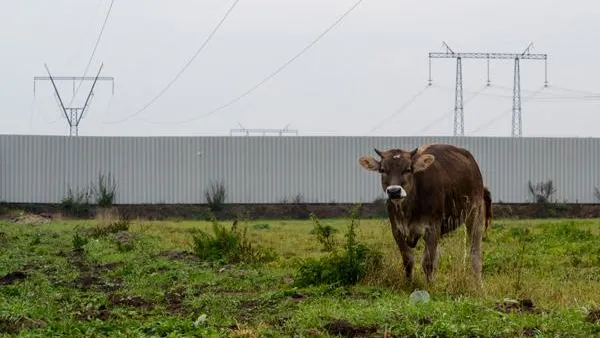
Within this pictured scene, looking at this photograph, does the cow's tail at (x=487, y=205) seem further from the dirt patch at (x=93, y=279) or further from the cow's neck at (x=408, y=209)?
the dirt patch at (x=93, y=279)

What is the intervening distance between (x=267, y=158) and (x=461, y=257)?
1271 inches

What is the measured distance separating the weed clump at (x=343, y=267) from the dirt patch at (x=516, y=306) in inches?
91.9

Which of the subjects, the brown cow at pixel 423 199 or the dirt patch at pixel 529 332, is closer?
the dirt patch at pixel 529 332

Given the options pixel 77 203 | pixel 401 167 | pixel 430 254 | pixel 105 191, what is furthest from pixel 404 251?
pixel 105 191

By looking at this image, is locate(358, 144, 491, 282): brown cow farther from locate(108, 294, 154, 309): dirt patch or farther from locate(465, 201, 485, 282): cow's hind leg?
locate(108, 294, 154, 309): dirt patch

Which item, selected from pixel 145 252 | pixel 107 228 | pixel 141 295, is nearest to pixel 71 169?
pixel 107 228

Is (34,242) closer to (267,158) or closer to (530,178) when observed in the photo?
(267,158)

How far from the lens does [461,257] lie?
32.9ft

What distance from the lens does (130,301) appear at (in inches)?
365

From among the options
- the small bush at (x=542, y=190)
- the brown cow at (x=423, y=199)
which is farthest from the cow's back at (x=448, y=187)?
the small bush at (x=542, y=190)

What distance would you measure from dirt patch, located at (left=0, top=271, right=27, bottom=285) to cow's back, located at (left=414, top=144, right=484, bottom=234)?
5.23 m

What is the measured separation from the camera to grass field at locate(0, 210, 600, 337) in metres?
6.99

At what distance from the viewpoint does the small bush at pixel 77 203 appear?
38356 mm

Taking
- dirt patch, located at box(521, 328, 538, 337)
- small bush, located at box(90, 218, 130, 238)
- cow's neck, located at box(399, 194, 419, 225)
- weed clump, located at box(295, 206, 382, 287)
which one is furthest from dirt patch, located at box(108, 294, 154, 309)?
small bush, located at box(90, 218, 130, 238)
